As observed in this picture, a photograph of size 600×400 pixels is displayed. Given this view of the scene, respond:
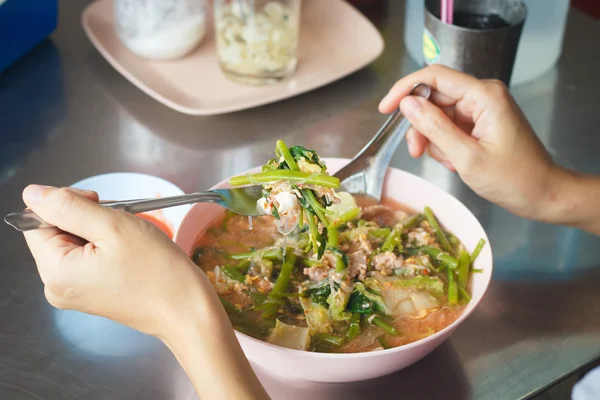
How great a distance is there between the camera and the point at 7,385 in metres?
1.15

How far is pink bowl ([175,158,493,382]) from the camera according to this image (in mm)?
999

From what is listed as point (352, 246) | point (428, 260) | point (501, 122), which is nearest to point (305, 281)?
point (352, 246)

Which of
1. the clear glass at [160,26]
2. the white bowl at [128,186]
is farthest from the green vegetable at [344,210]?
the clear glass at [160,26]

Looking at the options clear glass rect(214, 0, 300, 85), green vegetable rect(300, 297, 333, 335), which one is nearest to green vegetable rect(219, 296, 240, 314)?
green vegetable rect(300, 297, 333, 335)

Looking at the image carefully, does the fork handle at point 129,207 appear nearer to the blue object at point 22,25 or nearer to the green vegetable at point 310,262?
the green vegetable at point 310,262

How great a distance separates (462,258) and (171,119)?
896 millimetres

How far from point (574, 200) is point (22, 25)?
4.78 ft

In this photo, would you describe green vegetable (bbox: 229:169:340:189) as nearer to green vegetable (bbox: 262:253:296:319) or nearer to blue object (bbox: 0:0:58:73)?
green vegetable (bbox: 262:253:296:319)

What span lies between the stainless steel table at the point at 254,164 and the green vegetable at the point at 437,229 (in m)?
0.15

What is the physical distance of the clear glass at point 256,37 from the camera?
1.79 metres

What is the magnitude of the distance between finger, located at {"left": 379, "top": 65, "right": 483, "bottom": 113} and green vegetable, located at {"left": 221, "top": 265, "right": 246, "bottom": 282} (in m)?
0.48

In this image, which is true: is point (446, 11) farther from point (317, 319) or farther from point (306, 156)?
point (317, 319)

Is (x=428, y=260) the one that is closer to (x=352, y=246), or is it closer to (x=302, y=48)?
(x=352, y=246)

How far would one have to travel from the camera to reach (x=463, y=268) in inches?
48.4
